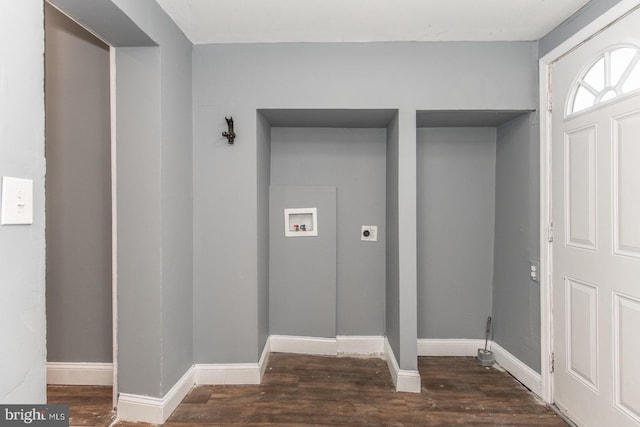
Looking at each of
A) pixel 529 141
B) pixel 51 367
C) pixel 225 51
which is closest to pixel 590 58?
pixel 529 141

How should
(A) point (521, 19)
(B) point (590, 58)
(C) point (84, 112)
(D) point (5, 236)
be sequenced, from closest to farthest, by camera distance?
(D) point (5, 236) < (B) point (590, 58) < (A) point (521, 19) < (C) point (84, 112)

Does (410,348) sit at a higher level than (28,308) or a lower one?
lower

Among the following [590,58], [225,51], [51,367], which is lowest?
[51,367]

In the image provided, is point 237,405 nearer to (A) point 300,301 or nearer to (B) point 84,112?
(A) point 300,301

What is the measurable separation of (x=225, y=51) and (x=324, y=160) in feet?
3.76

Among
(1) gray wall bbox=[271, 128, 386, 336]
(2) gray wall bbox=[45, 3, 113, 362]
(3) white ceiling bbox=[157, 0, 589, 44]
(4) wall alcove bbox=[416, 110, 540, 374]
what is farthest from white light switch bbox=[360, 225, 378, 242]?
(2) gray wall bbox=[45, 3, 113, 362]

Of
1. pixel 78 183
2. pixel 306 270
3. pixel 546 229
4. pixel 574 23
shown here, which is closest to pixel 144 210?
pixel 78 183

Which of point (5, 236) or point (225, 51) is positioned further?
point (225, 51)

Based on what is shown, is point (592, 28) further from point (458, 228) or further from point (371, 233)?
point (371, 233)

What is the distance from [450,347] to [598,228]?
157cm

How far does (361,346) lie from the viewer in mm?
2883

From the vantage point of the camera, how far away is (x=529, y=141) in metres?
2.36

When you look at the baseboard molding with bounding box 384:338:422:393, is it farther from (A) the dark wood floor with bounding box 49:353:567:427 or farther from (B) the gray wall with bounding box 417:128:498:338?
(B) the gray wall with bounding box 417:128:498:338

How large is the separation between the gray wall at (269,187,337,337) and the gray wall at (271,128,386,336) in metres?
0.09
